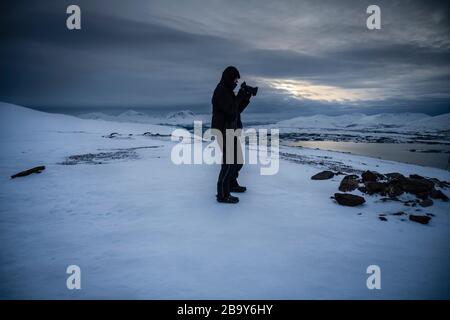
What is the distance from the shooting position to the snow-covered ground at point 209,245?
2617 mm

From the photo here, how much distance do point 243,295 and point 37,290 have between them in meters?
1.97

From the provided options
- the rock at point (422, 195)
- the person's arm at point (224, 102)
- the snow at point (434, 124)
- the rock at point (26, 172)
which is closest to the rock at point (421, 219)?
the rock at point (422, 195)

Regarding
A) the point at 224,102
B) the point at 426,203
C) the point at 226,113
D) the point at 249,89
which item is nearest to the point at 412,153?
the point at 426,203

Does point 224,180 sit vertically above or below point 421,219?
above

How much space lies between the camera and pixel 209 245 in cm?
344

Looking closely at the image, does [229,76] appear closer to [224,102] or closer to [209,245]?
[224,102]

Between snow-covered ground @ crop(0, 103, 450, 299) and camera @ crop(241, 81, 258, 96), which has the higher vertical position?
camera @ crop(241, 81, 258, 96)

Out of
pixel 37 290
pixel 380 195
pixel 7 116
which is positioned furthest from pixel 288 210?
pixel 7 116

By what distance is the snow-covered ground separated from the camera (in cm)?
262

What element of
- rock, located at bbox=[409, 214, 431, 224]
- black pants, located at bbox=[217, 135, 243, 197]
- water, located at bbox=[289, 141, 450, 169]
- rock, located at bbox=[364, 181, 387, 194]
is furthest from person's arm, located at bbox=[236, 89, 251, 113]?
water, located at bbox=[289, 141, 450, 169]

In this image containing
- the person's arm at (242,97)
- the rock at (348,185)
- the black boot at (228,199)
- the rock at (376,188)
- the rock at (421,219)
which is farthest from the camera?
the rock at (348,185)

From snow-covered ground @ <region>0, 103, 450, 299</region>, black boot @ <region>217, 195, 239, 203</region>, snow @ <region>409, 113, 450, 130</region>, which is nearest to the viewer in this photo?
snow-covered ground @ <region>0, 103, 450, 299</region>

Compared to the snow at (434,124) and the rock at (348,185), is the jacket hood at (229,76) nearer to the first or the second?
the rock at (348,185)

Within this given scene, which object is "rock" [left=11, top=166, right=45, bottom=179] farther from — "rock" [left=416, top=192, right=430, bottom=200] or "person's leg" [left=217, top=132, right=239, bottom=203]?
"rock" [left=416, top=192, right=430, bottom=200]
